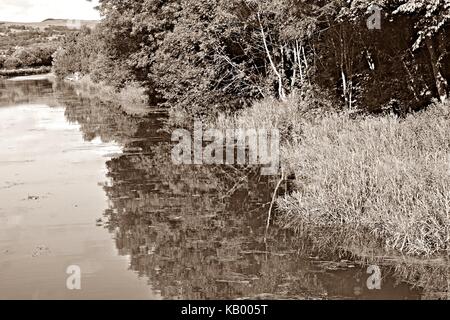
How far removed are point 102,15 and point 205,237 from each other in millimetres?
22794

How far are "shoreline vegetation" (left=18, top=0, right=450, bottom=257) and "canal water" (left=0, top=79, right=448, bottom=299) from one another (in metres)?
0.82

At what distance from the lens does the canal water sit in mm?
7477

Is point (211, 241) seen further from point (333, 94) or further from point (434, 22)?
point (333, 94)

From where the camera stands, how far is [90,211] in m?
11.5

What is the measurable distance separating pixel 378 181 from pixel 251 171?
5194 millimetres

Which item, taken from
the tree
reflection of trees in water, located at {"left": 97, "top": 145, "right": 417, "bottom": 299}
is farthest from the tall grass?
the tree

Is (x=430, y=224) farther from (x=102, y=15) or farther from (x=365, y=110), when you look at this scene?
(x=102, y=15)

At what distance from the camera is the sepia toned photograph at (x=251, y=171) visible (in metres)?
7.81

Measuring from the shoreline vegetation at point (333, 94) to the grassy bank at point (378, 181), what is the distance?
3cm

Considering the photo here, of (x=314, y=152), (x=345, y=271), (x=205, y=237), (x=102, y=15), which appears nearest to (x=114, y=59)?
(x=102, y=15)

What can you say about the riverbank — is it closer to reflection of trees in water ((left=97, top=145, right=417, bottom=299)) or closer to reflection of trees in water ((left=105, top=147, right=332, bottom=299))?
Answer: reflection of trees in water ((left=105, top=147, right=332, bottom=299))

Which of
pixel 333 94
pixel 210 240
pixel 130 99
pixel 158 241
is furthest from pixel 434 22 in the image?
pixel 130 99

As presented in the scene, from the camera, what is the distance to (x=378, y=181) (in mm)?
9453

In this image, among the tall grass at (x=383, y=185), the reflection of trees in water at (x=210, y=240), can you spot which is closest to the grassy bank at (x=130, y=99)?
the reflection of trees in water at (x=210, y=240)
